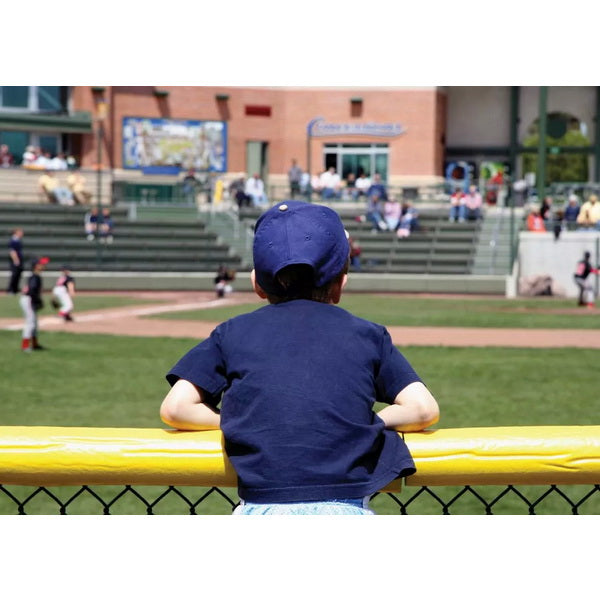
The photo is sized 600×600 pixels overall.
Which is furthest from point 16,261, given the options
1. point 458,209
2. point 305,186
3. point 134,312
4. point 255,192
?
point 458,209

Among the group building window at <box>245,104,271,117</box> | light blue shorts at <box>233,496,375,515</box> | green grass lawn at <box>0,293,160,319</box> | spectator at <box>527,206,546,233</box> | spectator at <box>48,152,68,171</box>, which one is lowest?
green grass lawn at <box>0,293,160,319</box>

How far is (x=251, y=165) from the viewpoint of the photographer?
5669cm

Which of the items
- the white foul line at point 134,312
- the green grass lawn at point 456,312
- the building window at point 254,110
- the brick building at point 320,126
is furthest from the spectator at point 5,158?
the green grass lawn at point 456,312

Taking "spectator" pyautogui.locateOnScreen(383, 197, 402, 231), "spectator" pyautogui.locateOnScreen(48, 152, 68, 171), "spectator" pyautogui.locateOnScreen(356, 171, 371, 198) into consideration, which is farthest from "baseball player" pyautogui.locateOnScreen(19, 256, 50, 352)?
"spectator" pyautogui.locateOnScreen(48, 152, 68, 171)

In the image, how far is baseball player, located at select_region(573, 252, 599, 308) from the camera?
29891 mm

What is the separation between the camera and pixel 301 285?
2.84 metres

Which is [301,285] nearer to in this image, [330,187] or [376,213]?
[376,213]

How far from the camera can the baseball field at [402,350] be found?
9.42 m

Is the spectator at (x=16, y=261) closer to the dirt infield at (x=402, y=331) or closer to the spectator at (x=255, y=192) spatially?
the dirt infield at (x=402, y=331)

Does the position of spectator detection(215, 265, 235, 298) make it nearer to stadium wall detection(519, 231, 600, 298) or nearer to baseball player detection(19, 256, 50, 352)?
stadium wall detection(519, 231, 600, 298)

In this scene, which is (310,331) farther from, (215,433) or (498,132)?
(498,132)

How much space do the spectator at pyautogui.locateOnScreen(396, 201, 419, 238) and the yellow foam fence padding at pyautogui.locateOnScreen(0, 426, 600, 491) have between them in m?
38.6

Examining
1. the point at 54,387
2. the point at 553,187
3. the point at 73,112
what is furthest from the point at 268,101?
the point at 54,387

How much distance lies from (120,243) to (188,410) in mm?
37462
